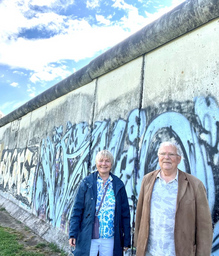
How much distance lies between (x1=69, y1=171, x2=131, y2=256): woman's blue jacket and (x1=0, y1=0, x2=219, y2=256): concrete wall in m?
0.85

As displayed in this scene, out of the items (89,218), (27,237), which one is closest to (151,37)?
(89,218)

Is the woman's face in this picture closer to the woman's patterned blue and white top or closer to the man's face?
the woman's patterned blue and white top

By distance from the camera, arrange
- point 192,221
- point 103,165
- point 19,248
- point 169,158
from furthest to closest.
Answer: point 19,248
point 103,165
point 169,158
point 192,221

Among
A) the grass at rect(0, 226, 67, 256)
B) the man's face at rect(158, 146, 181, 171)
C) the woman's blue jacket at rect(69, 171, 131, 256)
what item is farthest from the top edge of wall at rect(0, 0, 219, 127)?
the grass at rect(0, 226, 67, 256)

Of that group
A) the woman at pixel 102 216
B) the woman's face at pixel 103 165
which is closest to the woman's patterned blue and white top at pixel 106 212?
the woman at pixel 102 216

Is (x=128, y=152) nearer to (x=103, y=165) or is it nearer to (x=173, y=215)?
(x=103, y=165)

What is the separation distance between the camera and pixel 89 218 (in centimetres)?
262

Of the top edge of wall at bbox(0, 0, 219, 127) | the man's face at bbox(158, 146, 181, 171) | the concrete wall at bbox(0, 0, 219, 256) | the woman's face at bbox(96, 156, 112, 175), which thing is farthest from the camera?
the top edge of wall at bbox(0, 0, 219, 127)

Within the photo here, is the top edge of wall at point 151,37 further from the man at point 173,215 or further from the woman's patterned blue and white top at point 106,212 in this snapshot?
the woman's patterned blue and white top at point 106,212

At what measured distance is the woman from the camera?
8.51ft

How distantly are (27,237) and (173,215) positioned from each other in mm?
4501

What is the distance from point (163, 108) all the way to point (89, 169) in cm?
217

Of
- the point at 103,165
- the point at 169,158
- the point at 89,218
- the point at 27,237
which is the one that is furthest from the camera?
the point at 27,237

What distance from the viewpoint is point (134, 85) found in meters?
4.13
